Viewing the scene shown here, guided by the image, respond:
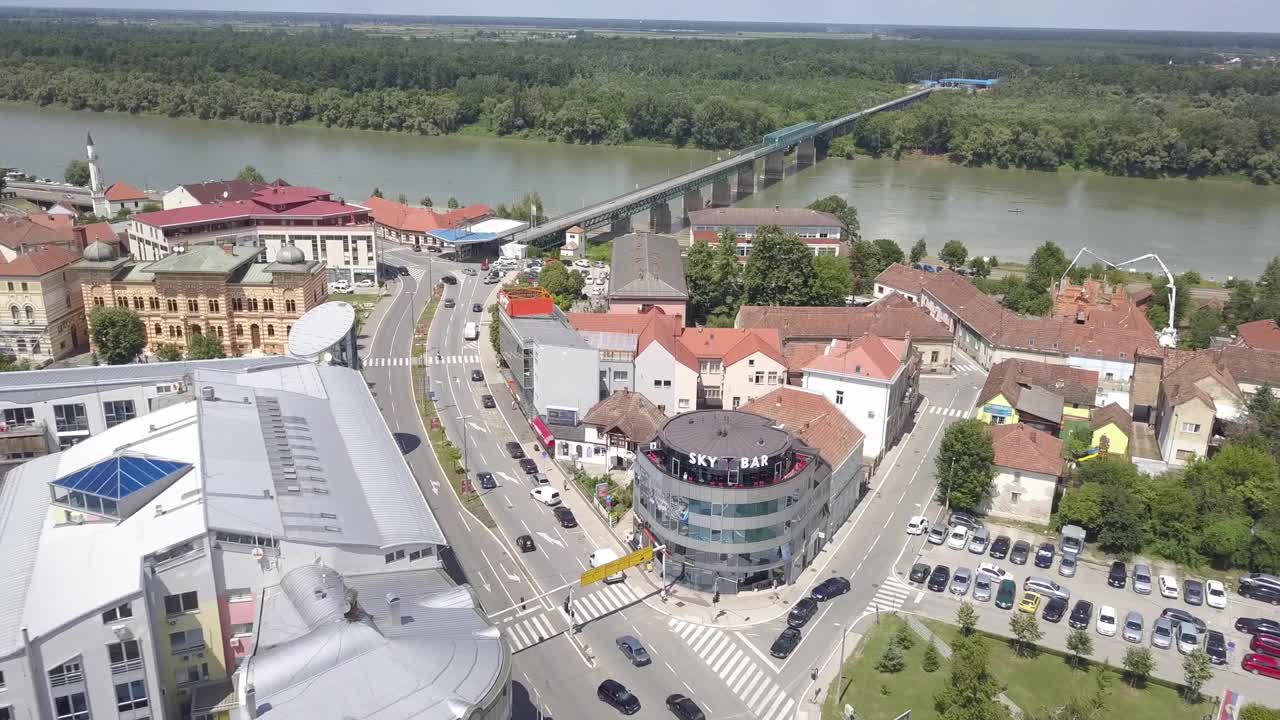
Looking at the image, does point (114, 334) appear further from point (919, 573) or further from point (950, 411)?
point (950, 411)

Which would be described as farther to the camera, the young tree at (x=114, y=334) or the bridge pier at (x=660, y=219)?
the bridge pier at (x=660, y=219)

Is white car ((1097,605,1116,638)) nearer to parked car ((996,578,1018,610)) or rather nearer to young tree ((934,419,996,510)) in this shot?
parked car ((996,578,1018,610))

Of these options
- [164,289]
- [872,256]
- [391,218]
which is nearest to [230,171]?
[391,218]

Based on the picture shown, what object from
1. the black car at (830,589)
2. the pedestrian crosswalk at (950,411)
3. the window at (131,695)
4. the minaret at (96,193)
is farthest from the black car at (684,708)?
the minaret at (96,193)

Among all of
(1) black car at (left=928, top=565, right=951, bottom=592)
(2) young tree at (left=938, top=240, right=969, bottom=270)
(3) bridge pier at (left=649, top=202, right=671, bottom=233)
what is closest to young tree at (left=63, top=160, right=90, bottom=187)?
(3) bridge pier at (left=649, top=202, right=671, bottom=233)

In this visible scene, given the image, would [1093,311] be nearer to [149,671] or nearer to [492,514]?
[492,514]

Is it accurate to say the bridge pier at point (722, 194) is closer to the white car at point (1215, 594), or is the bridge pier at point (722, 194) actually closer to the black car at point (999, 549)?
the black car at point (999, 549)
